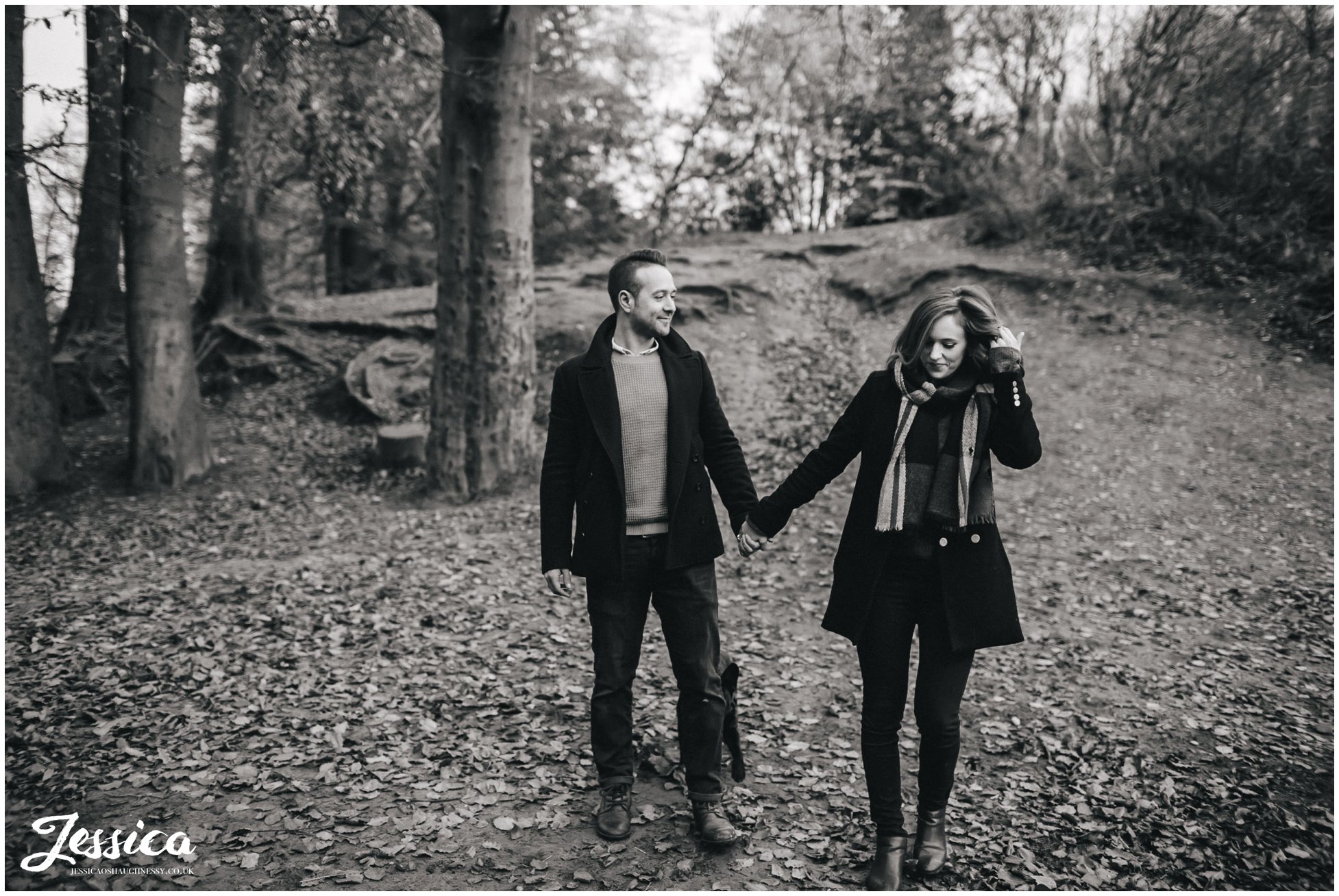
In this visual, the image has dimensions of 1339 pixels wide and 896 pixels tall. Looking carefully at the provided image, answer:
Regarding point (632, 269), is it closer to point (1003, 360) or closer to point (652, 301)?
point (652, 301)

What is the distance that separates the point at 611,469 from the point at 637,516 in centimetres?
22

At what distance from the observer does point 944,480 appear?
11.0 feet

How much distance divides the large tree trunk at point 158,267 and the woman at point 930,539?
8419 millimetres

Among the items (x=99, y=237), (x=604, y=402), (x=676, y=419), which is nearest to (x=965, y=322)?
(x=676, y=419)

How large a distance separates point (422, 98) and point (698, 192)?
6602 mm

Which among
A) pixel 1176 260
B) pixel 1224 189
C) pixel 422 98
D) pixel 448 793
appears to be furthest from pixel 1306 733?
pixel 422 98

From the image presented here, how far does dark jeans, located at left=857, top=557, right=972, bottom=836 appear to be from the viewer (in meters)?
3.42

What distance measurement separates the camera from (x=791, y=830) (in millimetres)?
4016

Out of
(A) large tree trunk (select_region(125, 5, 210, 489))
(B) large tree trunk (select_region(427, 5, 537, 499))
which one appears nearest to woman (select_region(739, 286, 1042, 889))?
(B) large tree trunk (select_region(427, 5, 537, 499))

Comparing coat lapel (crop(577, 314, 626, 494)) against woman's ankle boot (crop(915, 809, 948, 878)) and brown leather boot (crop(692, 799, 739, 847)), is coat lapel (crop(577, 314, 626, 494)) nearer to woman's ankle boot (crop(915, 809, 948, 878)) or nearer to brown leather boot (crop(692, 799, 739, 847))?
brown leather boot (crop(692, 799, 739, 847))

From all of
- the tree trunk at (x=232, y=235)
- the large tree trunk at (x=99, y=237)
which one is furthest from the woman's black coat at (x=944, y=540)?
the tree trunk at (x=232, y=235)

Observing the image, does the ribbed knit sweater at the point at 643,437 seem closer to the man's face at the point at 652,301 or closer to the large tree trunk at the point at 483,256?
the man's face at the point at 652,301

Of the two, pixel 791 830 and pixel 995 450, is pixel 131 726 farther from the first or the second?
pixel 995 450

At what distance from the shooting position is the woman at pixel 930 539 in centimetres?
334
